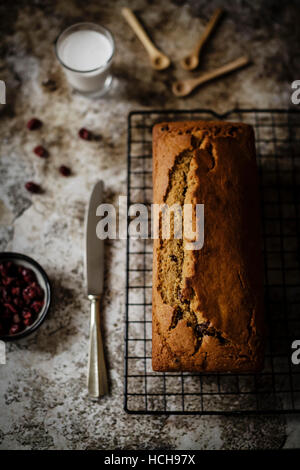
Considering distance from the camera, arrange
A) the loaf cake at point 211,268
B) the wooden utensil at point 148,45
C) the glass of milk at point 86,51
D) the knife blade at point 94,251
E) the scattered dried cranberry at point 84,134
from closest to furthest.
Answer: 1. the loaf cake at point 211,268
2. the knife blade at point 94,251
3. the glass of milk at point 86,51
4. the scattered dried cranberry at point 84,134
5. the wooden utensil at point 148,45

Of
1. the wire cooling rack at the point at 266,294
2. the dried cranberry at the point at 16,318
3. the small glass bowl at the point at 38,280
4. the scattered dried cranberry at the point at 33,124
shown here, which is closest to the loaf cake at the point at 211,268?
the wire cooling rack at the point at 266,294

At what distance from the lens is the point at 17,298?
2.00 m

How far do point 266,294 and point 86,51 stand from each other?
5.41ft

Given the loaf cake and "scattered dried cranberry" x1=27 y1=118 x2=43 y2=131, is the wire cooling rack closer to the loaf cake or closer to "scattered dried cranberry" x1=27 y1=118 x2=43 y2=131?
the loaf cake

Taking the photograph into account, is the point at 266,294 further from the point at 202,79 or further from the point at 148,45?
the point at 148,45

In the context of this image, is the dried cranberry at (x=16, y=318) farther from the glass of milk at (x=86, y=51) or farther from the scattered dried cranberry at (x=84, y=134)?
the glass of milk at (x=86, y=51)

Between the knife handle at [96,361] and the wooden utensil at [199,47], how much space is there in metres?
1.48

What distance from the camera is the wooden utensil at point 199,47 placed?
2434 mm

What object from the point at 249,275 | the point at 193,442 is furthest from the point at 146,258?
the point at 193,442

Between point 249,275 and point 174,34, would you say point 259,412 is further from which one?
point 174,34

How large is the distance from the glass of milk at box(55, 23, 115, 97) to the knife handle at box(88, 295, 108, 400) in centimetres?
119

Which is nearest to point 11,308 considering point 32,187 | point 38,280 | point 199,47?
point 38,280

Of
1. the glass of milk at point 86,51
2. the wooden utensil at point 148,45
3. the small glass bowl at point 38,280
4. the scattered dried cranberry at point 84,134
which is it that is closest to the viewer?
the small glass bowl at point 38,280

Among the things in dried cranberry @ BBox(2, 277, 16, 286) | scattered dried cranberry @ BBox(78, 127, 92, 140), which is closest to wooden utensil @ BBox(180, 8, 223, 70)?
scattered dried cranberry @ BBox(78, 127, 92, 140)
